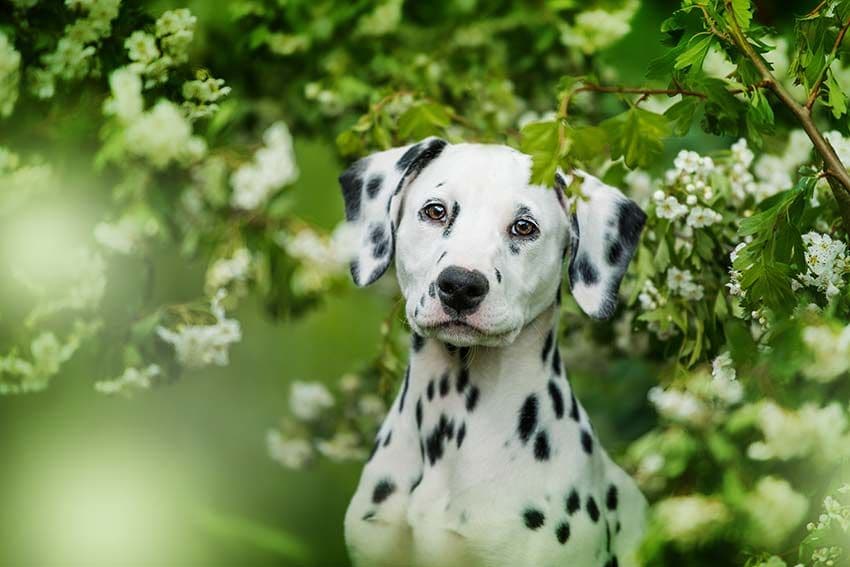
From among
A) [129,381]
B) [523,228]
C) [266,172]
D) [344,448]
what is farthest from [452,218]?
[344,448]

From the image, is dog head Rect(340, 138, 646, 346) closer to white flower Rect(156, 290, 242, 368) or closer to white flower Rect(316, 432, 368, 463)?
white flower Rect(156, 290, 242, 368)

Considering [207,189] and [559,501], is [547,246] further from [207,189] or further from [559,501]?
[207,189]

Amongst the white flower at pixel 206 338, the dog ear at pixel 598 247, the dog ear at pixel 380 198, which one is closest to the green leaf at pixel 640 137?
the dog ear at pixel 598 247

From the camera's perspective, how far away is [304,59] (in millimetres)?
6246

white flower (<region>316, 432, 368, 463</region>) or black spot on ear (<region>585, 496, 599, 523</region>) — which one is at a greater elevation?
black spot on ear (<region>585, 496, 599, 523</region>)

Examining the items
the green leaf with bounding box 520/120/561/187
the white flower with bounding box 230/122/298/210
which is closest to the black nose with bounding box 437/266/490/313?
the green leaf with bounding box 520/120/561/187

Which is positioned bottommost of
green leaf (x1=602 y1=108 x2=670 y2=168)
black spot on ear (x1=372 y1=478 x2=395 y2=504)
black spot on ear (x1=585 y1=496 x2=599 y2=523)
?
black spot on ear (x1=585 y1=496 x2=599 y2=523)

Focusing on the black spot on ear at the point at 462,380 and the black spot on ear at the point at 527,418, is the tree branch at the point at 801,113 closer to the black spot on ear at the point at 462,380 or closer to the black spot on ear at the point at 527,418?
the black spot on ear at the point at 527,418

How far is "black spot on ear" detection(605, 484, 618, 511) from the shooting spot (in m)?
4.11

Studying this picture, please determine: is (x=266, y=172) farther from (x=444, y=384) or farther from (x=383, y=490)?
(x=383, y=490)

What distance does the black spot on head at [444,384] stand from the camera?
13.2 feet

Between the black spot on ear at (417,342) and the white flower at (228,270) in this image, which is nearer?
the black spot on ear at (417,342)

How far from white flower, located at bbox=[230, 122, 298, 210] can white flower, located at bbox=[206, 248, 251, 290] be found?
0.30 m

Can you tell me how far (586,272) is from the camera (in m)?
4.02
